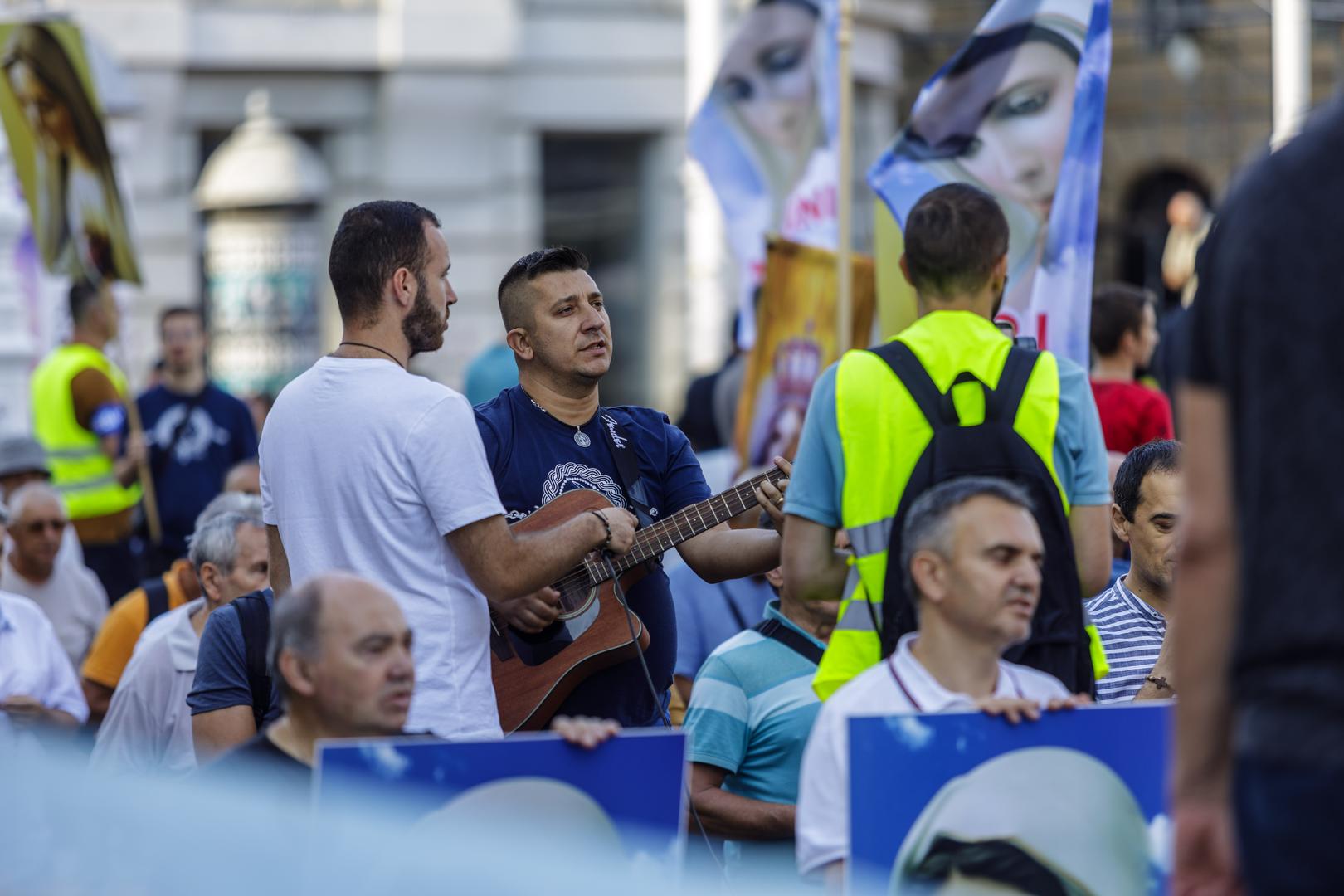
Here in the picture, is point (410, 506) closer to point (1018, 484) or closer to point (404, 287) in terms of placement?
point (404, 287)

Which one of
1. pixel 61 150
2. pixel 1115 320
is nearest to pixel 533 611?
pixel 1115 320

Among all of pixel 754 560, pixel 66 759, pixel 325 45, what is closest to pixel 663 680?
pixel 754 560

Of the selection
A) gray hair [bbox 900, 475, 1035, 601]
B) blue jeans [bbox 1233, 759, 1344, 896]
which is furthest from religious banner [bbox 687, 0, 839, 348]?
blue jeans [bbox 1233, 759, 1344, 896]

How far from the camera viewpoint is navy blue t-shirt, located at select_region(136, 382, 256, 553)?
992cm

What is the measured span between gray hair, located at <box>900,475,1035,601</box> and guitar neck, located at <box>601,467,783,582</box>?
3.46 feet

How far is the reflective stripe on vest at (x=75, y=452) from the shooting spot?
9.98 m

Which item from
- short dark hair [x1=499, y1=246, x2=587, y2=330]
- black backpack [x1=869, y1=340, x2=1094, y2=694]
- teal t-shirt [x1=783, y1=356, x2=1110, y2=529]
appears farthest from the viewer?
short dark hair [x1=499, y1=246, x2=587, y2=330]

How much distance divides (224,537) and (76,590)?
244 cm

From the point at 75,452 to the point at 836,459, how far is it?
6.43 meters

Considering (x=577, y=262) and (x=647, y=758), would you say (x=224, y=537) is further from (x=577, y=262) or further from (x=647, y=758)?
(x=647, y=758)

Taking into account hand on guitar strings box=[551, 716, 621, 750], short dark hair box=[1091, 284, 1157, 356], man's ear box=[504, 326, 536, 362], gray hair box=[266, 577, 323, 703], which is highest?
short dark hair box=[1091, 284, 1157, 356]

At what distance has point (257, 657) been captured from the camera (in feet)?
17.3

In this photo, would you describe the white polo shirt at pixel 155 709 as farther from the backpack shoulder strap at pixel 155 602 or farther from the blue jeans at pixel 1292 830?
the blue jeans at pixel 1292 830

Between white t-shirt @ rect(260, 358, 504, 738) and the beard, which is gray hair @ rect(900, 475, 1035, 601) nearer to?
white t-shirt @ rect(260, 358, 504, 738)
